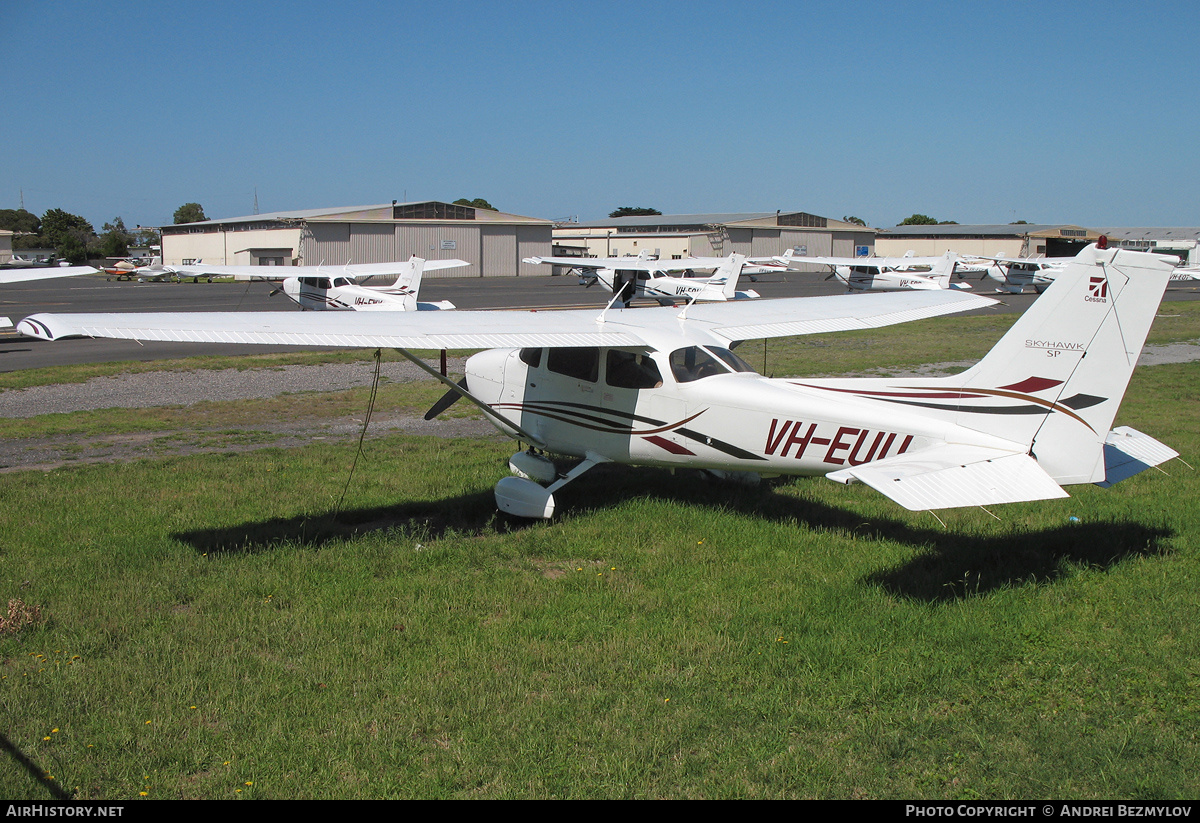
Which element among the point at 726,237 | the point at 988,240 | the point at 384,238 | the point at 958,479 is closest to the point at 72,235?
the point at 384,238

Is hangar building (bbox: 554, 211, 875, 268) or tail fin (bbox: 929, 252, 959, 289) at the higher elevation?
hangar building (bbox: 554, 211, 875, 268)

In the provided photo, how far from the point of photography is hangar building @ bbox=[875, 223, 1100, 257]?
94250 millimetres

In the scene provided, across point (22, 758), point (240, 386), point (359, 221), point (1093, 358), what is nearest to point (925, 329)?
point (240, 386)

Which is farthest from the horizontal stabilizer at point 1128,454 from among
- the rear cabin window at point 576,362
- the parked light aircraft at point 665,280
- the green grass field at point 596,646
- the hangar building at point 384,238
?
the hangar building at point 384,238

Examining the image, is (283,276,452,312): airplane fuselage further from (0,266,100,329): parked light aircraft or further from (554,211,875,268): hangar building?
(554,211,875,268): hangar building

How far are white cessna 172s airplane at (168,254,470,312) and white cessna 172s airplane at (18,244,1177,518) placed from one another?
17633 millimetres

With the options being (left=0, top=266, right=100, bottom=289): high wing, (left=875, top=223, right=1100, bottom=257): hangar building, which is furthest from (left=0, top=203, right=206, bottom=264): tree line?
(left=875, top=223, right=1100, bottom=257): hangar building

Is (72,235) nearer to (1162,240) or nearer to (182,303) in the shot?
(182,303)

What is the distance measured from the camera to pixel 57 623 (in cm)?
550

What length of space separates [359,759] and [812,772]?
216 centimetres

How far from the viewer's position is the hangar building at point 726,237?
87000mm

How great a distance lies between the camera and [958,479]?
5543 mm

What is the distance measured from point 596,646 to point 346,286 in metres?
24.3
